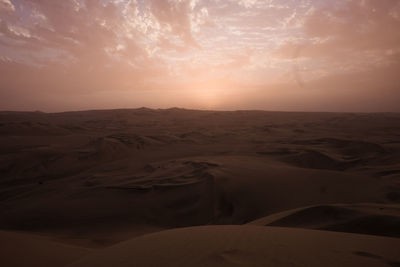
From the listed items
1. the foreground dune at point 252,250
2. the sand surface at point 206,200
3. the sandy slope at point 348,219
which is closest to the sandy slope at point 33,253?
the sand surface at point 206,200

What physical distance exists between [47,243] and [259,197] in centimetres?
271

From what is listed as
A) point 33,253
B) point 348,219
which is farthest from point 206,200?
point 33,253

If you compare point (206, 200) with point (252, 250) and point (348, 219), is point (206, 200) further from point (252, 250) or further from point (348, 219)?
point (252, 250)

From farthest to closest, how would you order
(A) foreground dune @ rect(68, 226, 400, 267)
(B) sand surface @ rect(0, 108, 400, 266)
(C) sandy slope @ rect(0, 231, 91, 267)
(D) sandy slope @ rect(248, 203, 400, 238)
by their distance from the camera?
(D) sandy slope @ rect(248, 203, 400, 238)
(C) sandy slope @ rect(0, 231, 91, 267)
(B) sand surface @ rect(0, 108, 400, 266)
(A) foreground dune @ rect(68, 226, 400, 267)

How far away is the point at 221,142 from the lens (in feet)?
28.6

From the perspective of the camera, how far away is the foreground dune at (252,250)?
1.18 meters

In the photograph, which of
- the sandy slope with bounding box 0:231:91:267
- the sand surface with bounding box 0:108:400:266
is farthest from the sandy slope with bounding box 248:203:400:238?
the sandy slope with bounding box 0:231:91:267

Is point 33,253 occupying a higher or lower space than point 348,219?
lower

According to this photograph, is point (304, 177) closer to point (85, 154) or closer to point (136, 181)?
point (136, 181)

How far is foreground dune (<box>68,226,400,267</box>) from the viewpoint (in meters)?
1.18

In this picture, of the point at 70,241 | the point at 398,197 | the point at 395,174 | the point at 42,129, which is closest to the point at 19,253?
the point at 70,241

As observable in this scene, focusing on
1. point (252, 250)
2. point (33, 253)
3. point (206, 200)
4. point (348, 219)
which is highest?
point (252, 250)

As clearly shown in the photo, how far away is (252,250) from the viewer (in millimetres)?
1307

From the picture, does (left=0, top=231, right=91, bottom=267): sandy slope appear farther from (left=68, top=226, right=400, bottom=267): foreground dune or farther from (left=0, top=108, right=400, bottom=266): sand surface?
(left=68, top=226, right=400, bottom=267): foreground dune
